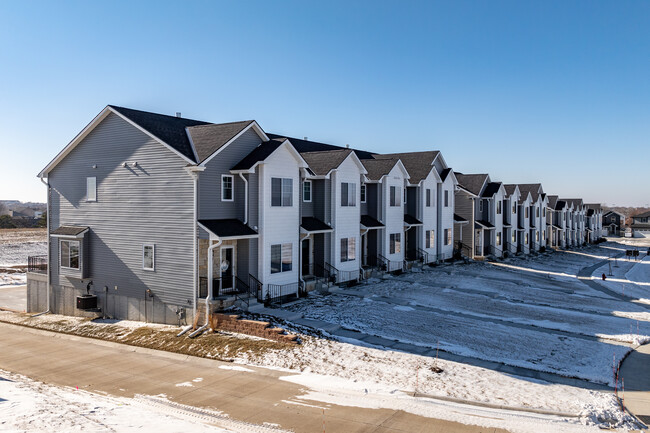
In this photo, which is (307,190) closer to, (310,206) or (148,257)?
(310,206)

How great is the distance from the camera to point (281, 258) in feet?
78.3

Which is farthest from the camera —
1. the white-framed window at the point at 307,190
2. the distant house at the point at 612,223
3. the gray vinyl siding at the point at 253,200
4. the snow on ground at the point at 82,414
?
the distant house at the point at 612,223

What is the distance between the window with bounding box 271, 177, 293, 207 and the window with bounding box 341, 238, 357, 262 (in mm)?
6231

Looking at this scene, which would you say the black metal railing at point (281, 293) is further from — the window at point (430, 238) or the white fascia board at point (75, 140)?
the window at point (430, 238)

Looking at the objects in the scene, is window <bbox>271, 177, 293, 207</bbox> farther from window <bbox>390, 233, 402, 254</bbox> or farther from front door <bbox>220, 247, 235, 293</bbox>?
window <bbox>390, 233, 402, 254</bbox>

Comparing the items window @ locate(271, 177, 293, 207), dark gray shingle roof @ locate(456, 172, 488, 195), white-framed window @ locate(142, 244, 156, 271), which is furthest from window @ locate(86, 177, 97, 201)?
dark gray shingle roof @ locate(456, 172, 488, 195)

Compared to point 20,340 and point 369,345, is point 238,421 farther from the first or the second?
point 20,340

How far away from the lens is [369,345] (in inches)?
683

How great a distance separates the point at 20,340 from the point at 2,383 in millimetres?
9350

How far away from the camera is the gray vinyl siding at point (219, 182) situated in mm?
21281

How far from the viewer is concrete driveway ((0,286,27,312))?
31.5 m

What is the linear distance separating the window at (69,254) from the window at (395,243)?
68.1 feet

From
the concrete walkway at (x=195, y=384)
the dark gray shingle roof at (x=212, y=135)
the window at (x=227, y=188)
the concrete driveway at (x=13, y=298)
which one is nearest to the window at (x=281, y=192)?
the window at (x=227, y=188)

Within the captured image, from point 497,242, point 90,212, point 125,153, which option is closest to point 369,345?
point 125,153
